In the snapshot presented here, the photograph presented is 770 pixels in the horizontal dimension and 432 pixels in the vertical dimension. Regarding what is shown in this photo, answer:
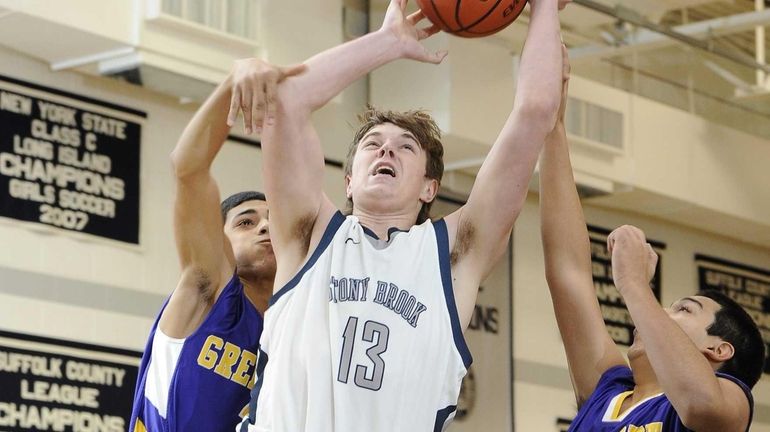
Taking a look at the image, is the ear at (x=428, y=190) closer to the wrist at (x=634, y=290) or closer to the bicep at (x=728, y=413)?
the wrist at (x=634, y=290)

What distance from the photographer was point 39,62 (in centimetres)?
764

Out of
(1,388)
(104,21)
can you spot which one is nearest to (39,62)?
(104,21)

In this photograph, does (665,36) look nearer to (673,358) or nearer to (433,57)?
(673,358)

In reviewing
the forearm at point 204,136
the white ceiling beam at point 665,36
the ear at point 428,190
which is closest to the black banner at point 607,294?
the white ceiling beam at point 665,36

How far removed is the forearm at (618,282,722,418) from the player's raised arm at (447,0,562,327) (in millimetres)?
602

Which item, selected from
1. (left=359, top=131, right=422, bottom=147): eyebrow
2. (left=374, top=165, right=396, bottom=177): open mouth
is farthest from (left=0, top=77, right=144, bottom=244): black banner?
(left=374, top=165, right=396, bottom=177): open mouth

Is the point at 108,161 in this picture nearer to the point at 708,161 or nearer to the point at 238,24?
the point at 238,24

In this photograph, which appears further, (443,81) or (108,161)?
(443,81)

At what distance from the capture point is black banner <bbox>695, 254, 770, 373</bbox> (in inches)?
458

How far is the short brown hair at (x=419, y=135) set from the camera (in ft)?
12.4

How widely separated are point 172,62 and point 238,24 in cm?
56

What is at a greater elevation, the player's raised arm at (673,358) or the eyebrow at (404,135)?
the eyebrow at (404,135)

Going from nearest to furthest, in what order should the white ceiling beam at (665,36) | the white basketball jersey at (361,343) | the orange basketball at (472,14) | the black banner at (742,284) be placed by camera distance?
the white basketball jersey at (361,343), the orange basketball at (472,14), the white ceiling beam at (665,36), the black banner at (742,284)

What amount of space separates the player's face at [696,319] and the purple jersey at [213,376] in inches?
47.2
